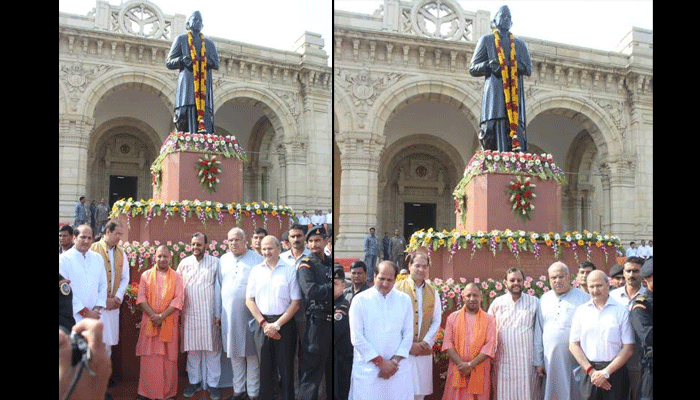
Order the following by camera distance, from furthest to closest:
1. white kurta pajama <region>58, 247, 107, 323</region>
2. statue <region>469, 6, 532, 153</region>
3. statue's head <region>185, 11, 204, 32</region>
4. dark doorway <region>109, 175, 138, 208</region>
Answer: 1. statue <region>469, 6, 532, 153</region>
2. statue's head <region>185, 11, 204, 32</region>
3. dark doorway <region>109, 175, 138, 208</region>
4. white kurta pajama <region>58, 247, 107, 323</region>

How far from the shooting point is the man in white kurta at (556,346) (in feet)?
15.0

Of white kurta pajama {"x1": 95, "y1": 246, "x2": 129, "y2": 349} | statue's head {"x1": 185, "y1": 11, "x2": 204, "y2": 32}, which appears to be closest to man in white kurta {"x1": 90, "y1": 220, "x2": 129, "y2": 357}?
white kurta pajama {"x1": 95, "y1": 246, "x2": 129, "y2": 349}

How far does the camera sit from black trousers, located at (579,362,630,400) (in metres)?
4.47

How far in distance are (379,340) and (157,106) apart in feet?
8.29

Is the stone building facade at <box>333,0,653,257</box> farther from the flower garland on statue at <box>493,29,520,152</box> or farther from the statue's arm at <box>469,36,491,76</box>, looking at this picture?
the flower garland on statue at <box>493,29,520,152</box>

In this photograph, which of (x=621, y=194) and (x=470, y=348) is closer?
(x=470, y=348)

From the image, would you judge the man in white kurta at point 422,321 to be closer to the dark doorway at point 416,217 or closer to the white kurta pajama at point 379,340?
the white kurta pajama at point 379,340

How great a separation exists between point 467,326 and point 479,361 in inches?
9.6

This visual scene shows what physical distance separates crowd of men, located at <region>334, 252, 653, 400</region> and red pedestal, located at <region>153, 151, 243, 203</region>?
1202 mm

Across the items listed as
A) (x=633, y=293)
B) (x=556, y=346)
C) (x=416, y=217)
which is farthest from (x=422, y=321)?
(x=416, y=217)

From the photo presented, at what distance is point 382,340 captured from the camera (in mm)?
4438

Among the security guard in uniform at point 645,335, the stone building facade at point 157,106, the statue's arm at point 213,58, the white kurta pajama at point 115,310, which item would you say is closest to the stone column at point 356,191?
the stone building facade at point 157,106

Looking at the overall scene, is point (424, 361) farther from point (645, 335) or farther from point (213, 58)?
point (213, 58)
